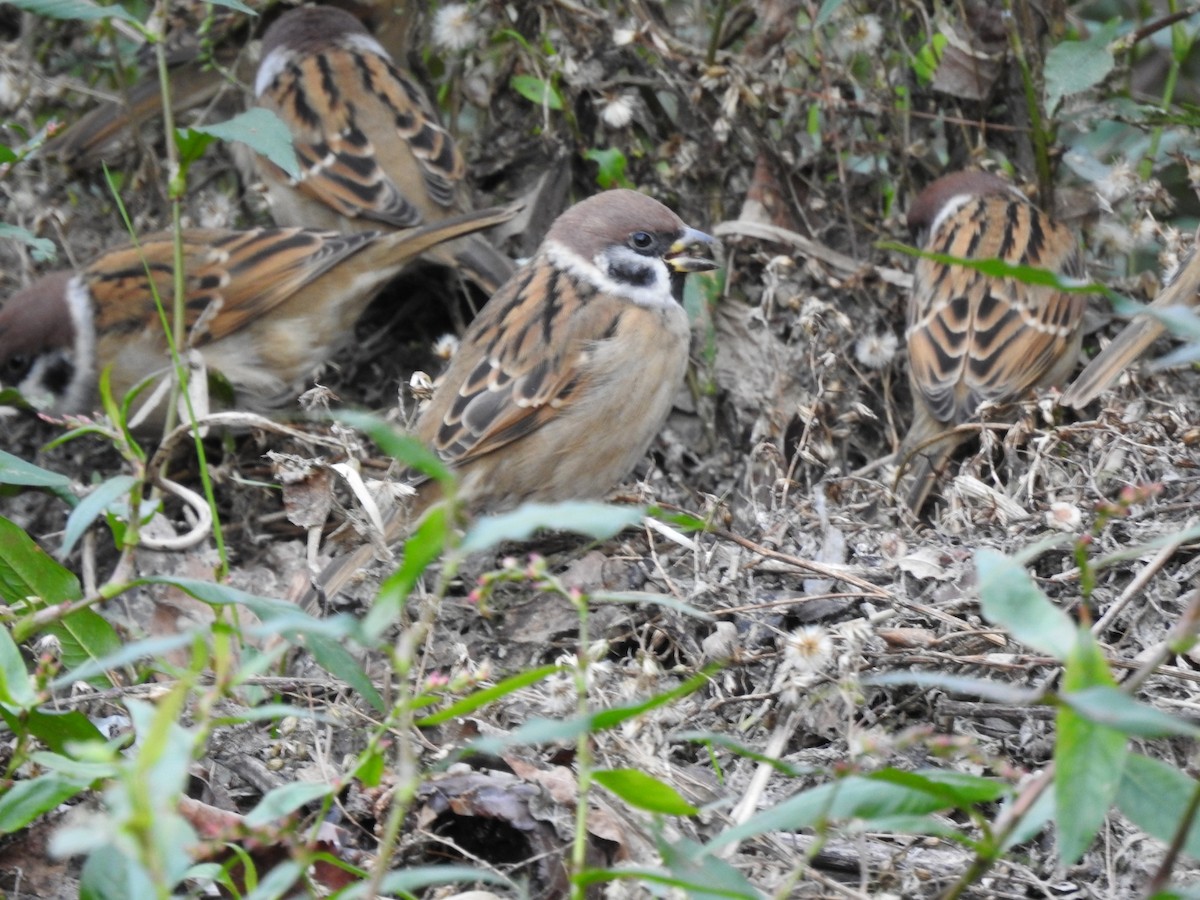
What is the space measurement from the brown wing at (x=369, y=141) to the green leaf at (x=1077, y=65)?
1.82m

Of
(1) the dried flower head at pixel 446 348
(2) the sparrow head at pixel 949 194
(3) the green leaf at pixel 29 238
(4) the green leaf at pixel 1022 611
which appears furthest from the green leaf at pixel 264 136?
(2) the sparrow head at pixel 949 194

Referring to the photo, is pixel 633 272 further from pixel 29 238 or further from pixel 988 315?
pixel 29 238

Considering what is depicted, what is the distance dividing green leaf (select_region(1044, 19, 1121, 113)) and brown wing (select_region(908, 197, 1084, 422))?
17.8 inches

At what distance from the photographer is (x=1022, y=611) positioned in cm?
171

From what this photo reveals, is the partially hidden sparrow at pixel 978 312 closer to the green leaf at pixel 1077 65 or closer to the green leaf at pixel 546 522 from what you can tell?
the green leaf at pixel 1077 65

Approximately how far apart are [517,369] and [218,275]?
1.17 meters

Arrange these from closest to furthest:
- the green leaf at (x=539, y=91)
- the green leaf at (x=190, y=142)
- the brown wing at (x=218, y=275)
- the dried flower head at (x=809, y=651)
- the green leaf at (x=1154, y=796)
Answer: the green leaf at (x=1154, y=796), the dried flower head at (x=809, y=651), the green leaf at (x=190, y=142), the green leaf at (x=539, y=91), the brown wing at (x=218, y=275)

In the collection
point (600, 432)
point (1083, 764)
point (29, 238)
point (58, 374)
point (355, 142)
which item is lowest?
point (58, 374)

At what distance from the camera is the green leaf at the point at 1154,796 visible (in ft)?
5.75

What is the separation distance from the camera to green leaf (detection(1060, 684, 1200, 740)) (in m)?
1.51

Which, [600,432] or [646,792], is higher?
[646,792]

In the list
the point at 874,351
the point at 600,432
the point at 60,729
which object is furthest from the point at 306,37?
the point at 60,729

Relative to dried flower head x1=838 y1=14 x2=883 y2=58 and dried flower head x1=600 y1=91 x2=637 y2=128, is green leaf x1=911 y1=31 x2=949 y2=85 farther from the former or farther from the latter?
dried flower head x1=600 y1=91 x2=637 y2=128

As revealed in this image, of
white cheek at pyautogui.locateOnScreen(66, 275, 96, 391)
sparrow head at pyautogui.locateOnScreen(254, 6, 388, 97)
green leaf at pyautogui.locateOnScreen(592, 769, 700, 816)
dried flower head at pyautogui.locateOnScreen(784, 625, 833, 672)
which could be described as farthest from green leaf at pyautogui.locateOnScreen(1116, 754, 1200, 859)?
sparrow head at pyautogui.locateOnScreen(254, 6, 388, 97)
